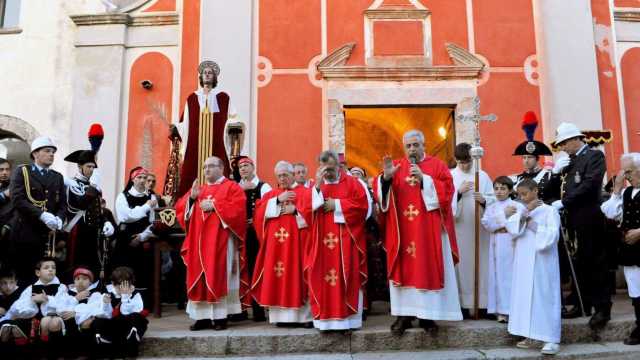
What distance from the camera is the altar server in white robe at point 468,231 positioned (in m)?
5.93

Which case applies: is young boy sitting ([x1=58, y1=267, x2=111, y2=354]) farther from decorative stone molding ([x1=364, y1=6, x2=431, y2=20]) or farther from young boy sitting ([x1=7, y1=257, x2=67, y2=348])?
decorative stone molding ([x1=364, y1=6, x2=431, y2=20])

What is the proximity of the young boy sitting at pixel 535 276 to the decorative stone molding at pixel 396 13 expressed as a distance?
218 inches

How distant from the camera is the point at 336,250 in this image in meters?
5.37

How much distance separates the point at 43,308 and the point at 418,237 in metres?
3.41

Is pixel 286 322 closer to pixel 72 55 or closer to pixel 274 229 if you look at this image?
pixel 274 229

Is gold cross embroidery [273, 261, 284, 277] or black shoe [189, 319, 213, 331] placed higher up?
gold cross embroidery [273, 261, 284, 277]

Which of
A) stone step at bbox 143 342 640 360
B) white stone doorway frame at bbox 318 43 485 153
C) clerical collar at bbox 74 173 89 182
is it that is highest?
white stone doorway frame at bbox 318 43 485 153

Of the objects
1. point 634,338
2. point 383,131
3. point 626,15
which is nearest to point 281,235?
point 634,338

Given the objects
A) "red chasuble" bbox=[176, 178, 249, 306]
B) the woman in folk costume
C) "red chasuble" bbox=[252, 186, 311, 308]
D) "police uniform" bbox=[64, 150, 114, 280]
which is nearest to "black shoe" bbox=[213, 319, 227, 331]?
"red chasuble" bbox=[176, 178, 249, 306]

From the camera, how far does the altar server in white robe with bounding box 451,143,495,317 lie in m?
5.93

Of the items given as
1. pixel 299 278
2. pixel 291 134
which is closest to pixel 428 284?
pixel 299 278

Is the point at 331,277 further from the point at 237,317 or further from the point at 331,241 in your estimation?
the point at 237,317

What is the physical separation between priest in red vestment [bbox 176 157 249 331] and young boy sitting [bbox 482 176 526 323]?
2.51 metres

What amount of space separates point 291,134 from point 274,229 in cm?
410
